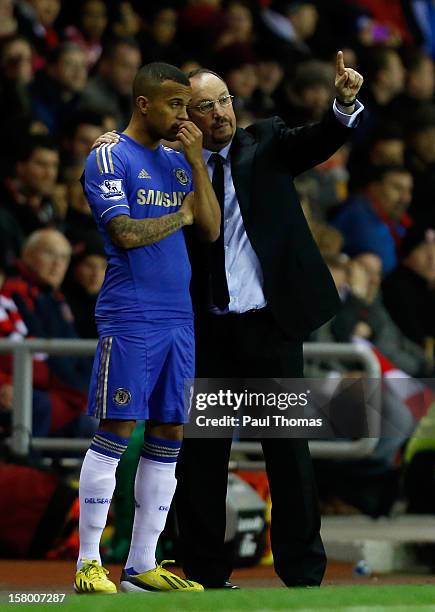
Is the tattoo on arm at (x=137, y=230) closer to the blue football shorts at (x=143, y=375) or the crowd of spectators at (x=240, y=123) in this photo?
the blue football shorts at (x=143, y=375)

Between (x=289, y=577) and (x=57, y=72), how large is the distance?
20.4 ft

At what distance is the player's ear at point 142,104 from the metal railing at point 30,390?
2.76m

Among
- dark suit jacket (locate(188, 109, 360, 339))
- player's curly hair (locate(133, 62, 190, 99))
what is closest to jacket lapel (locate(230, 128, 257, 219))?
dark suit jacket (locate(188, 109, 360, 339))

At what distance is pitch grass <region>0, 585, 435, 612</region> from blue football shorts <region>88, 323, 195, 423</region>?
0.68m

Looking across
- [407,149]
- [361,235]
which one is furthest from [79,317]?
[407,149]

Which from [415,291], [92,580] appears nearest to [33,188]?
[415,291]

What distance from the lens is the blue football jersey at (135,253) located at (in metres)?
5.77

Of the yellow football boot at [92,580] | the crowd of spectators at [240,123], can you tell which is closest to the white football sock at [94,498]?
the yellow football boot at [92,580]

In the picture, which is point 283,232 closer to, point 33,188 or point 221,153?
point 221,153

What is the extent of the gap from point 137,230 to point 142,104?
519 mm

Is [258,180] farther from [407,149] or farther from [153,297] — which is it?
[407,149]

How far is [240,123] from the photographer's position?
36.0ft

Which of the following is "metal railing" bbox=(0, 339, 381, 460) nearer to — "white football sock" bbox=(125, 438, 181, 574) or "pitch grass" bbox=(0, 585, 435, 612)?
"white football sock" bbox=(125, 438, 181, 574)

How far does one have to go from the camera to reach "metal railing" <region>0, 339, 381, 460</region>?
8516 mm
